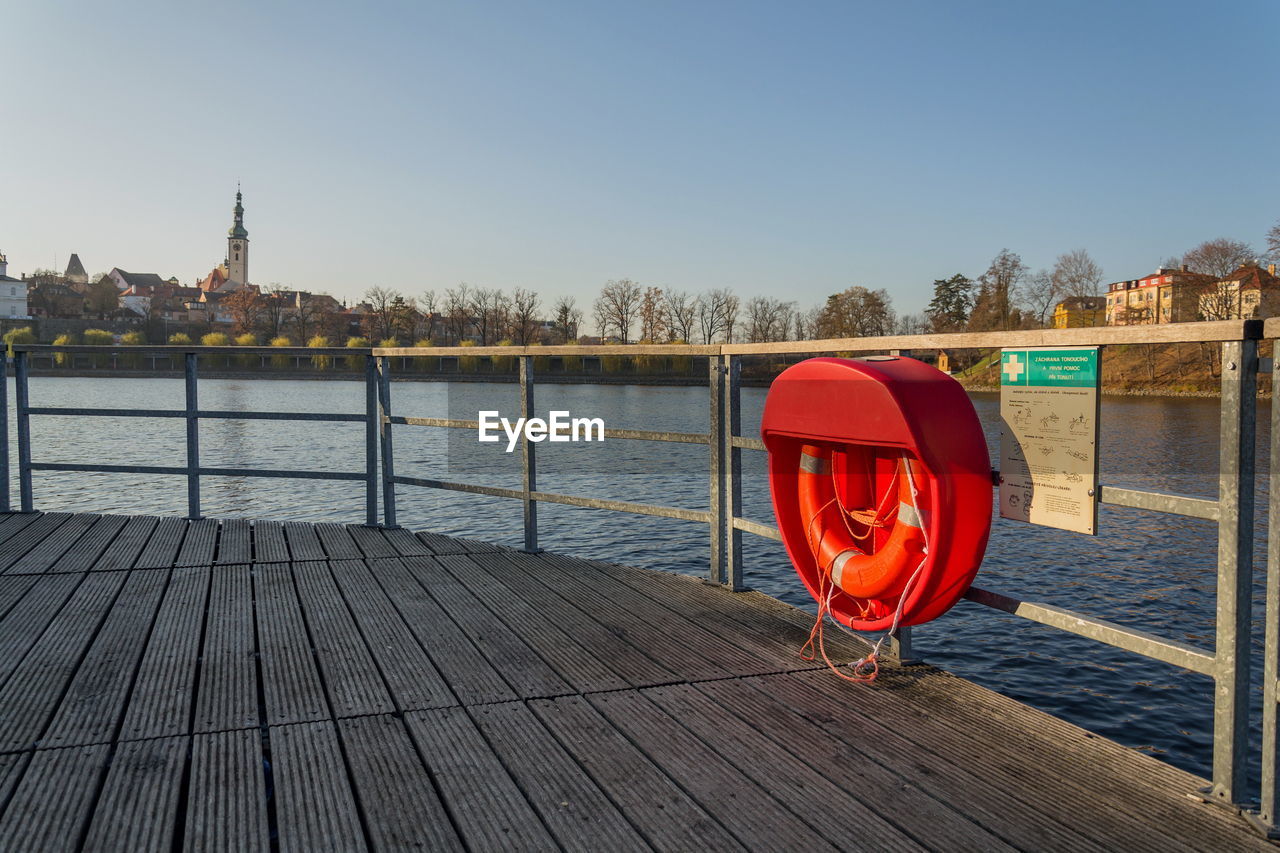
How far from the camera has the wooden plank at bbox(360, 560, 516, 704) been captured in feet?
8.67

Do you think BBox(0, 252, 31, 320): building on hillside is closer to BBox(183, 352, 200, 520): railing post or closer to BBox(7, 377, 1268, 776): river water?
BBox(7, 377, 1268, 776): river water

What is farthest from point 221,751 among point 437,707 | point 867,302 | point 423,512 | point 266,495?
point 867,302

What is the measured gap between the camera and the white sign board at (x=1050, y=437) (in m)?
2.25

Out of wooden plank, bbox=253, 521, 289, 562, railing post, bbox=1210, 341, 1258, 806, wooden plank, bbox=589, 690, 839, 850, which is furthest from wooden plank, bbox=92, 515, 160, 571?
railing post, bbox=1210, 341, 1258, 806

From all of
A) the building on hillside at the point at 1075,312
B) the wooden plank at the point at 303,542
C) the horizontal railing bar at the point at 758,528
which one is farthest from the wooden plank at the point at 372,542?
the building on hillside at the point at 1075,312

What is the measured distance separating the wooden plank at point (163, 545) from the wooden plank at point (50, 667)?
0.44 metres

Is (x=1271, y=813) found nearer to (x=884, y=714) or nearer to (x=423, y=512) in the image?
(x=884, y=714)

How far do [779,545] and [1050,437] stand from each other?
7.67 metres

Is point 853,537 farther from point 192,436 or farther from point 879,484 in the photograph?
point 192,436

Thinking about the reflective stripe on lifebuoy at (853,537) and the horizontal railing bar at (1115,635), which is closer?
the horizontal railing bar at (1115,635)

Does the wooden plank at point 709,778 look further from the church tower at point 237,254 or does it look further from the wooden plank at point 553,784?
the church tower at point 237,254

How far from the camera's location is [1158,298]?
5009cm

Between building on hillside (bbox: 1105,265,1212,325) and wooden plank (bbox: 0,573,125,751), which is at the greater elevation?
building on hillside (bbox: 1105,265,1212,325)

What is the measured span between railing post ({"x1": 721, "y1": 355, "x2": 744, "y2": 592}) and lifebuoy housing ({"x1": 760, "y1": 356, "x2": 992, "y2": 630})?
0.47 metres
